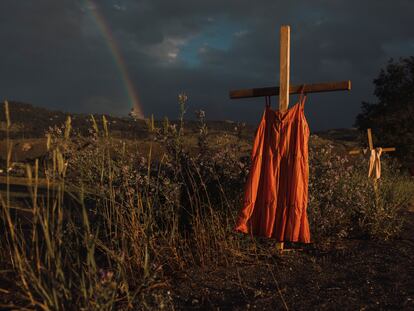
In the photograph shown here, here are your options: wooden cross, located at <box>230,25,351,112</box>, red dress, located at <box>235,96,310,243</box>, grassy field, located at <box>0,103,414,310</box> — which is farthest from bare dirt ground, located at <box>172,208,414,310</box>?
wooden cross, located at <box>230,25,351,112</box>

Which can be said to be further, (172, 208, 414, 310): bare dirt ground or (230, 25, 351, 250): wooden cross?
(230, 25, 351, 250): wooden cross

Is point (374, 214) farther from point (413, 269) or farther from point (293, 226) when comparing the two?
point (293, 226)

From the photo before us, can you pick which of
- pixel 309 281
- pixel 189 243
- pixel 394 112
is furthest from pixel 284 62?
pixel 394 112

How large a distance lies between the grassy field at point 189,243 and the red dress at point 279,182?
0.36m

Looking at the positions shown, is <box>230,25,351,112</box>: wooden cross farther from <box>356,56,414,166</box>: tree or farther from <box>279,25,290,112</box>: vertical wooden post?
<box>356,56,414,166</box>: tree

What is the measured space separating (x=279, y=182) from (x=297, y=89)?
1228 millimetres

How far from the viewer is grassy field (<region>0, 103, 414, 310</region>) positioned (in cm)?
395

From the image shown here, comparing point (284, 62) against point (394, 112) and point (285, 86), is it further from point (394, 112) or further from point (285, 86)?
point (394, 112)

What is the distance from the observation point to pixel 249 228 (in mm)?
5672

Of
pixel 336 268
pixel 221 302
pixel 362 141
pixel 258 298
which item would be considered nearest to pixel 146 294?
pixel 221 302

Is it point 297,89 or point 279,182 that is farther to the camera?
point 297,89

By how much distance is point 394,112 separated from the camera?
17.8m

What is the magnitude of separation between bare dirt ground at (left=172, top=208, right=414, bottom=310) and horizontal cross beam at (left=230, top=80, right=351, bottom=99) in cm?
190

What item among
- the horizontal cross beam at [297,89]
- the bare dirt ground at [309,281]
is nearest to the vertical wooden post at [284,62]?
the horizontal cross beam at [297,89]
